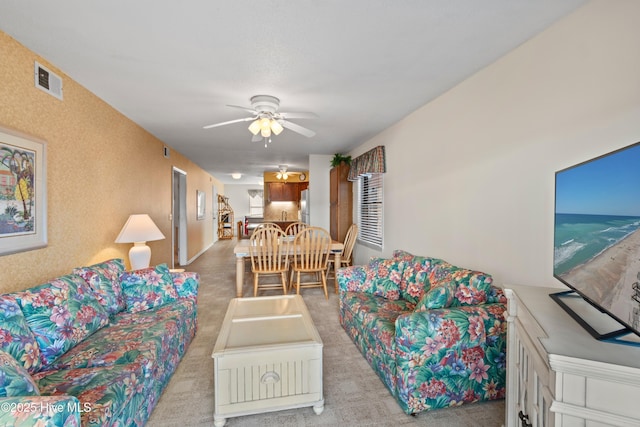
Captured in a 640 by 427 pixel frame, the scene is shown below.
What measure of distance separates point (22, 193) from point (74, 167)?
629 millimetres

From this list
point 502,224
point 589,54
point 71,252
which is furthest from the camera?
point 71,252

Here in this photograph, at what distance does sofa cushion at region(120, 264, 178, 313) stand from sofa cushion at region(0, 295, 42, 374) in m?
0.88

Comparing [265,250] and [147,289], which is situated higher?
[265,250]

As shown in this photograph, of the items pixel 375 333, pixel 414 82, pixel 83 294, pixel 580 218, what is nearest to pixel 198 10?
pixel 414 82

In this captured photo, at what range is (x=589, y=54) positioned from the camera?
152 cm

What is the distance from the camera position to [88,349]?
1706mm

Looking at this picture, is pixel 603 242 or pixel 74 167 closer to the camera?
pixel 603 242

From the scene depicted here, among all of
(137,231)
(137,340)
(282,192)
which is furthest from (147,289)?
(282,192)

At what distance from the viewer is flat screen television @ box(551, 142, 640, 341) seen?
2.82ft

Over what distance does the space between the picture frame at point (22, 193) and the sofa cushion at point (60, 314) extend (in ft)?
1.33

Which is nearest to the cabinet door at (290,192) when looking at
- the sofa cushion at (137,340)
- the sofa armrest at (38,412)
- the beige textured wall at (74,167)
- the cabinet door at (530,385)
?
the beige textured wall at (74,167)

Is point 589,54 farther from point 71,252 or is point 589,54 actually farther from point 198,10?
point 71,252

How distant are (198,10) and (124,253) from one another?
2945 millimetres

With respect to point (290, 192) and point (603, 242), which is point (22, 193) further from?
point (290, 192)
